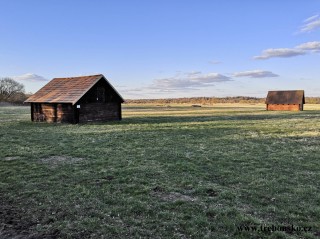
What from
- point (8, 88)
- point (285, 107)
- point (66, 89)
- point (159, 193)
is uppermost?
point (8, 88)

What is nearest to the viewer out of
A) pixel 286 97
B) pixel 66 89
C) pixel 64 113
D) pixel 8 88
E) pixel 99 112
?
pixel 64 113

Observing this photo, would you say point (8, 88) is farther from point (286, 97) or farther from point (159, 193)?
point (159, 193)

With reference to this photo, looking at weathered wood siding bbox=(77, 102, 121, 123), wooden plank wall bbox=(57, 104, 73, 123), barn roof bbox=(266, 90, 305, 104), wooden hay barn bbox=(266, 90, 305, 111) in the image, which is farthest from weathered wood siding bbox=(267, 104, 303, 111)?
wooden plank wall bbox=(57, 104, 73, 123)

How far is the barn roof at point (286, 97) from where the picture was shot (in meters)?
71.6

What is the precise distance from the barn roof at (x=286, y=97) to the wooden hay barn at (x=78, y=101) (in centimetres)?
4948

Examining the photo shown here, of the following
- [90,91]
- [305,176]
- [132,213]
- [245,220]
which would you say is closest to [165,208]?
[132,213]

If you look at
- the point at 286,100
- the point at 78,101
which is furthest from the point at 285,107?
the point at 78,101

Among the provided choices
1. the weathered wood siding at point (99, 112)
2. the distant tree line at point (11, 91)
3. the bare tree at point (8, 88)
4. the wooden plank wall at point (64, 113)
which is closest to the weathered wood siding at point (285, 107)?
the weathered wood siding at point (99, 112)

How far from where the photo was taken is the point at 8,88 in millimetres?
117125

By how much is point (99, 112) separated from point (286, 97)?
179 feet

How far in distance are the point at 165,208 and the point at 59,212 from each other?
8.69 feet

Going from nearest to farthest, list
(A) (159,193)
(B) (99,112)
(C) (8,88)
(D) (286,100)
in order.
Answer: (A) (159,193) → (B) (99,112) → (D) (286,100) → (C) (8,88)

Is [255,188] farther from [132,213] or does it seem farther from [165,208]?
[132,213]

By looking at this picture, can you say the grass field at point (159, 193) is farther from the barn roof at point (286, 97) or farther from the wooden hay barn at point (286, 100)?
the barn roof at point (286, 97)
